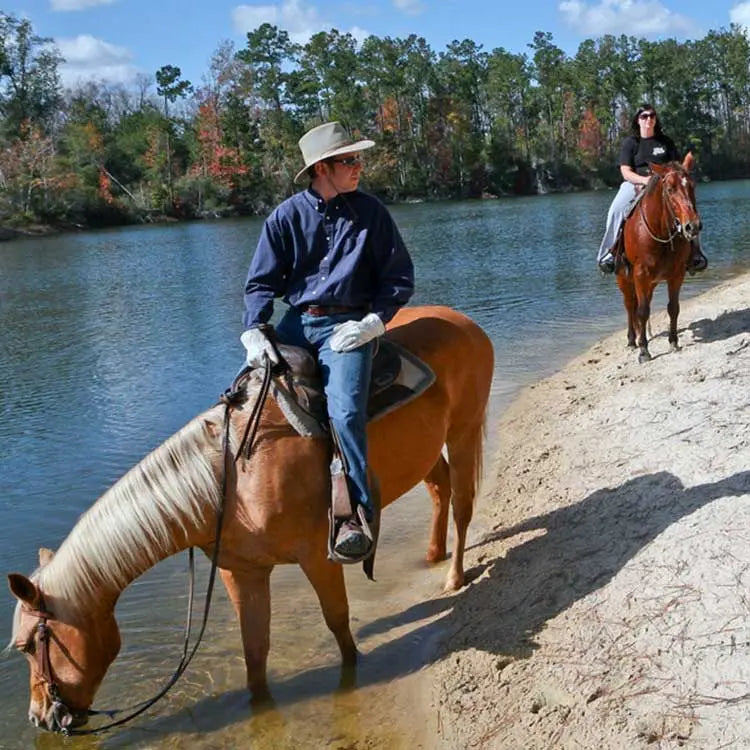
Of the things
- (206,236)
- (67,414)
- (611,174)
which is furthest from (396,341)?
(611,174)

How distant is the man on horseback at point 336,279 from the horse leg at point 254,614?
0.64 m

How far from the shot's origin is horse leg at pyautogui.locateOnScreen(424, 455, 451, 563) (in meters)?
5.89

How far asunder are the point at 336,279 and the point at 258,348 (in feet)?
1.71

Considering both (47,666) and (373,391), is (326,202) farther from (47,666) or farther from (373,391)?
(47,666)

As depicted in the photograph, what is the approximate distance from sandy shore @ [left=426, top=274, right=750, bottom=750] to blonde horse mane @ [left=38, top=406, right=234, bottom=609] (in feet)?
5.22

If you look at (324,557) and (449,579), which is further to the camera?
(449,579)

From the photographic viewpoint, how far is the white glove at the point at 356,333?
4.05m

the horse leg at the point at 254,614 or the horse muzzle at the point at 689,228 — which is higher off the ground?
the horse muzzle at the point at 689,228

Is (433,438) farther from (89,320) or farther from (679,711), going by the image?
(89,320)

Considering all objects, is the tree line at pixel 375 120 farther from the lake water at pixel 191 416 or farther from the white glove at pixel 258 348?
the white glove at pixel 258 348

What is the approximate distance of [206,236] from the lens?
45.9 m

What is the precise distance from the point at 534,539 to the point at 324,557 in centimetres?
191

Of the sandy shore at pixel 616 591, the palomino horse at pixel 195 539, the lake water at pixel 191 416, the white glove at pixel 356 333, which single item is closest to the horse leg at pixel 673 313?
the lake water at pixel 191 416

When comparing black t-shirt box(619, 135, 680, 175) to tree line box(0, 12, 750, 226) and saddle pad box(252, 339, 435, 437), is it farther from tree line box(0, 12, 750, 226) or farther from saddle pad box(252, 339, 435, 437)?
tree line box(0, 12, 750, 226)
